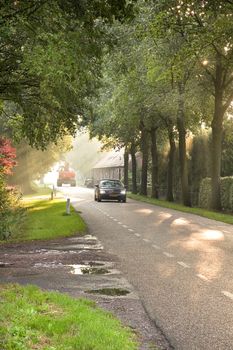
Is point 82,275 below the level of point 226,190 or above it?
below

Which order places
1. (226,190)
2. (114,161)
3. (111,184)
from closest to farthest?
(226,190) < (111,184) < (114,161)

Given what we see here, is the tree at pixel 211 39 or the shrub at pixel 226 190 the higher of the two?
the tree at pixel 211 39

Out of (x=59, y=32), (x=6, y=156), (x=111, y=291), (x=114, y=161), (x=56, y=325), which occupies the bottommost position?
(x=111, y=291)

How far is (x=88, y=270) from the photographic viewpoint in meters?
11.3

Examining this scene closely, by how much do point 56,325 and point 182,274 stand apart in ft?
14.9

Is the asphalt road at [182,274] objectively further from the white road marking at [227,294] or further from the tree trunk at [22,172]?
the tree trunk at [22,172]

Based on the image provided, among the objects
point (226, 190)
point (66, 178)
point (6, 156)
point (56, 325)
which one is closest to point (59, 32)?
point (56, 325)

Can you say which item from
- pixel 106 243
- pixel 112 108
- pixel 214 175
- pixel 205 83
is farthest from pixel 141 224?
pixel 112 108

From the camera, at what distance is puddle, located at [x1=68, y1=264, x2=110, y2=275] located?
430 inches

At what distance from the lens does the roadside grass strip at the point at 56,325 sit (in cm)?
570

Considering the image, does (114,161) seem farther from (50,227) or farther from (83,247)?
(83,247)

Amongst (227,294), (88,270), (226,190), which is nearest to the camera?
(227,294)

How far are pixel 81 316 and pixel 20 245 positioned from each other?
30.1ft

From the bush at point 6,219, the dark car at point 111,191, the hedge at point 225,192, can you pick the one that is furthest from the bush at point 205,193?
the bush at point 6,219
